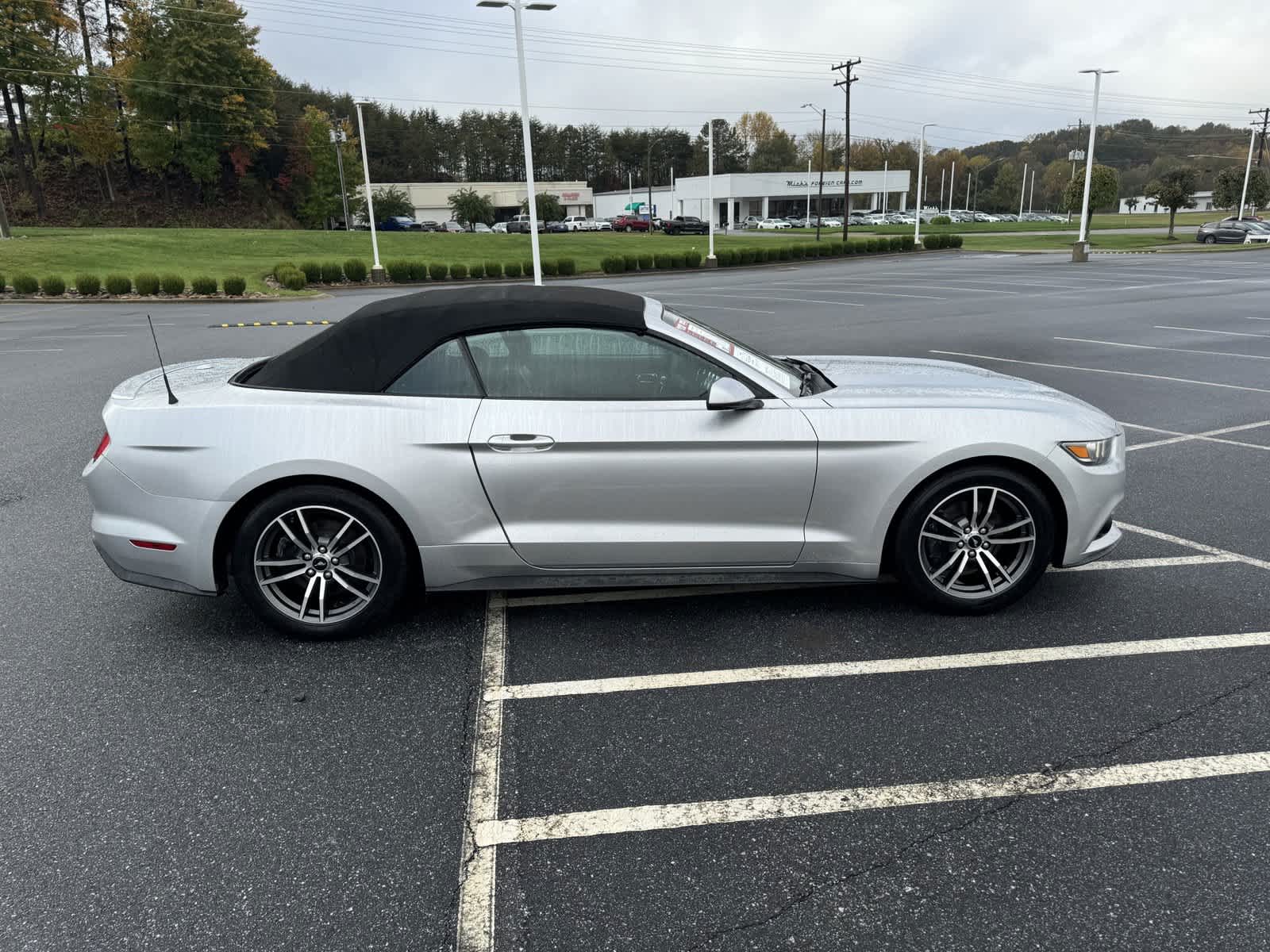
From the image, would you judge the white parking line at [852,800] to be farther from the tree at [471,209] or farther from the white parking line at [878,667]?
the tree at [471,209]

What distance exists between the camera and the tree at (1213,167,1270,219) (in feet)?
204

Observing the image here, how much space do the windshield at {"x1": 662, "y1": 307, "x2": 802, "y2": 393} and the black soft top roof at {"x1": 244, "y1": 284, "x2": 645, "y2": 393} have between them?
0.22 m

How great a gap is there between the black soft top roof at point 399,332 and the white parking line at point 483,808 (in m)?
1.32

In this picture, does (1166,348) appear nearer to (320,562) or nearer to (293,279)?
(320,562)

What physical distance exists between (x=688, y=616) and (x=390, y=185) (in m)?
101

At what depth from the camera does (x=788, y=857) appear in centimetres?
250

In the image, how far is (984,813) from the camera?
2674mm

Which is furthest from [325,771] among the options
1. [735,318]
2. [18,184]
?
[18,184]

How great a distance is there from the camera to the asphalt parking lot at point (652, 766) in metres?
2.30

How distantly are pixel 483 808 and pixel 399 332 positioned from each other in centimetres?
215

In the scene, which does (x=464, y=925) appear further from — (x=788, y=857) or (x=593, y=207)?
(x=593, y=207)

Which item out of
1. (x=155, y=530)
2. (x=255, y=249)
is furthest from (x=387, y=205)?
(x=155, y=530)

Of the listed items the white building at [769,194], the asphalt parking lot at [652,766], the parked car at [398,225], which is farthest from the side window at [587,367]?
the white building at [769,194]

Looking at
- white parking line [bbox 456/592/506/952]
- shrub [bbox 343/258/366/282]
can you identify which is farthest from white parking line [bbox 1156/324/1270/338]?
shrub [bbox 343/258/366/282]
